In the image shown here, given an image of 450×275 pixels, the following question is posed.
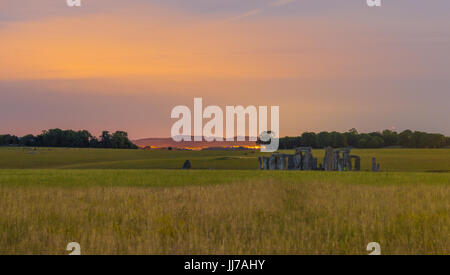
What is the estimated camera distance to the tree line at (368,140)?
122 meters

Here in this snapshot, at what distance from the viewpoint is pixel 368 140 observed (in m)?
128

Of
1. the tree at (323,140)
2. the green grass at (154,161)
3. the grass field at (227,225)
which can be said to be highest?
the tree at (323,140)

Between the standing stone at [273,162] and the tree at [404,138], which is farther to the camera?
the tree at [404,138]

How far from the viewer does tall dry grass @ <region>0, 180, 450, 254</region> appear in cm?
859

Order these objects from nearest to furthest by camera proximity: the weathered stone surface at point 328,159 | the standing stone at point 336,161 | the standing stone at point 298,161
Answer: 1. the standing stone at point 336,161
2. the weathered stone surface at point 328,159
3. the standing stone at point 298,161

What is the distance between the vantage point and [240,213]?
12.7m

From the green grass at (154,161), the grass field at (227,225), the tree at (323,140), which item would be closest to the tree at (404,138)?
the tree at (323,140)

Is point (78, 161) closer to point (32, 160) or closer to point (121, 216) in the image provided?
point (32, 160)

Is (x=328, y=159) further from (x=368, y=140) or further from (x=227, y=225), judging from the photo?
(x=368, y=140)

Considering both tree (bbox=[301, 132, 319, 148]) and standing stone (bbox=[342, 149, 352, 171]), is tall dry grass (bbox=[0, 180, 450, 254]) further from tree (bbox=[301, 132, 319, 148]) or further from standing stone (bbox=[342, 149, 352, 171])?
tree (bbox=[301, 132, 319, 148])

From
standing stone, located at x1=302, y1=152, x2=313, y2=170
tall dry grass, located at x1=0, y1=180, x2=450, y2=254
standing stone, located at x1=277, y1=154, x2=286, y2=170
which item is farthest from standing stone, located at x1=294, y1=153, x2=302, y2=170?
tall dry grass, located at x1=0, y1=180, x2=450, y2=254

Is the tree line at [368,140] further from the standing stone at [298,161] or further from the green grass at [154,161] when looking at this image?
the standing stone at [298,161]

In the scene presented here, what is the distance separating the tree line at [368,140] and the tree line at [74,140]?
4758 centimetres
